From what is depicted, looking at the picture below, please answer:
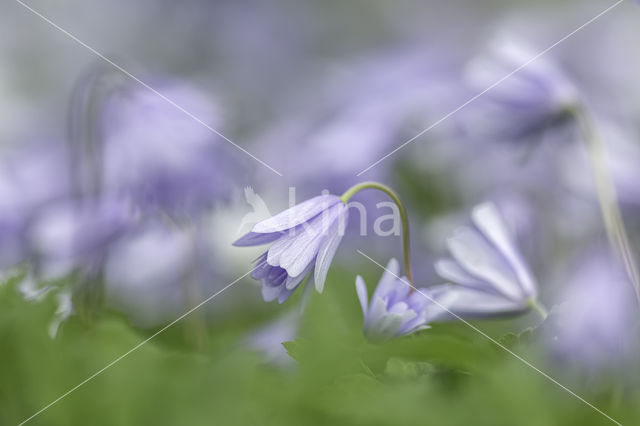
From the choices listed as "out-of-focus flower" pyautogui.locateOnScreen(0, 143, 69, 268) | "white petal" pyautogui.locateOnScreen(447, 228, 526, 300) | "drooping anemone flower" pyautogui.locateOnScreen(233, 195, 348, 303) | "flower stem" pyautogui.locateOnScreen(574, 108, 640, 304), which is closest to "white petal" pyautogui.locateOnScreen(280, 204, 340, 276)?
"drooping anemone flower" pyautogui.locateOnScreen(233, 195, 348, 303)

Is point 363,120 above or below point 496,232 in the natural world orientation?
above

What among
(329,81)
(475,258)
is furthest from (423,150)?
(329,81)

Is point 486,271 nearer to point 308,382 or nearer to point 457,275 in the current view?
point 457,275

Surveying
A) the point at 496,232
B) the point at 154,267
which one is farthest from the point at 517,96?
the point at 154,267

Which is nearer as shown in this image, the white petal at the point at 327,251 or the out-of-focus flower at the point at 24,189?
the white petal at the point at 327,251

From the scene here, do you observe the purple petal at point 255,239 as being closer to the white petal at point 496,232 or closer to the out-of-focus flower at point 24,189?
the white petal at point 496,232

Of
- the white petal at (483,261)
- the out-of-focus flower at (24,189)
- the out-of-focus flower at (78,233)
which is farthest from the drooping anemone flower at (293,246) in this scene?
the out-of-focus flower at (24,189)

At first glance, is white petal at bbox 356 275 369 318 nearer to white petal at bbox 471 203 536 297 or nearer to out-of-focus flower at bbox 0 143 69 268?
white petal at bbox 471 203 536 297

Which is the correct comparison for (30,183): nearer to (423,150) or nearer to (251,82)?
(423,150)
